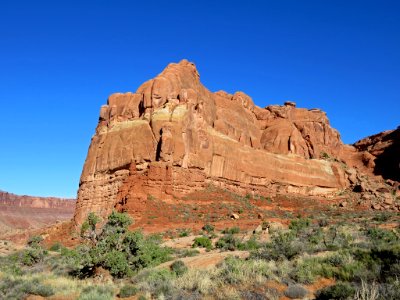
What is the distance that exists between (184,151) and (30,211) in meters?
118

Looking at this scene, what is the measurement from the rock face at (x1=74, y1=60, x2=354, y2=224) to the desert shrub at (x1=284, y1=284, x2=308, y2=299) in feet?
105

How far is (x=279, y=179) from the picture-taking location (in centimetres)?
5844

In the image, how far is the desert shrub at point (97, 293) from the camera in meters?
9.71

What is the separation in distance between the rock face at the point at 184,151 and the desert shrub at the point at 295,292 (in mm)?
32155

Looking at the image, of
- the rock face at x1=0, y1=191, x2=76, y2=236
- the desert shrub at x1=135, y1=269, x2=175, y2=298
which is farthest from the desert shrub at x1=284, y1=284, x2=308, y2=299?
the rock face at x1=0, y1=191, x2=76, y2=236

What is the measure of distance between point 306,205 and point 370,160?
3018 cm

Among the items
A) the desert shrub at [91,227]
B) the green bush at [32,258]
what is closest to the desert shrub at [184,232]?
the green bush at [32,258]

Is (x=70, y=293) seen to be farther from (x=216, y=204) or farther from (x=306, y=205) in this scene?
(x=306, y=205)

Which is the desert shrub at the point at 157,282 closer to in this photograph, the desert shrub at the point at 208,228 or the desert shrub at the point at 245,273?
the desert shrub at the point at 245,273

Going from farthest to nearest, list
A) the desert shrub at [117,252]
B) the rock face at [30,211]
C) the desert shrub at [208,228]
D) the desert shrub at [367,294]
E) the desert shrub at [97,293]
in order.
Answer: the rock face at [30,211], the desert shrub at [208,228], the desert shrub at [117,252], the desert shrub at [97,293], the desert shrub at [367,294]

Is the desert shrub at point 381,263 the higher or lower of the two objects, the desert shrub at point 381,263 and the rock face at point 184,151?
the lower

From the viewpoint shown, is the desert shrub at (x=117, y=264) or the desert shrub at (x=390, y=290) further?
the desert shrub at (x=117, y=264)

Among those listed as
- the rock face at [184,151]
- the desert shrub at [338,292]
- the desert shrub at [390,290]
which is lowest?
the desert shrub at [338,292]

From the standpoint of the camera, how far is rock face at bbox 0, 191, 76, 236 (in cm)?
12212
